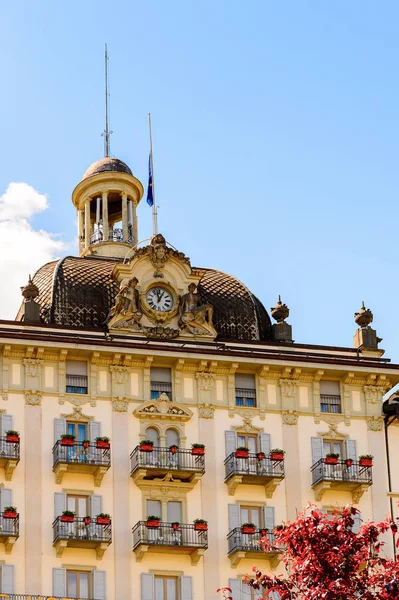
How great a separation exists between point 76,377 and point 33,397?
2152 mm

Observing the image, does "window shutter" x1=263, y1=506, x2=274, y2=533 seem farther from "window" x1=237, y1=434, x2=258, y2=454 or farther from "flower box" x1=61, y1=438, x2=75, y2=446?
"flower box" x1=61, y1=438, x2=75, y2=446

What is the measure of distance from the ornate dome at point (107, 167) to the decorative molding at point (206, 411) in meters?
14.9

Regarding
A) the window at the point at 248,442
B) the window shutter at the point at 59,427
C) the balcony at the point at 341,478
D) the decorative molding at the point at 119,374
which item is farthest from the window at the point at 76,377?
the balcony at the point at 341,478

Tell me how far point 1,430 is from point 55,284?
25.8 feet

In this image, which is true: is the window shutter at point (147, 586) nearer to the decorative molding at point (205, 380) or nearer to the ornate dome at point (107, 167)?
the decorative molding at point (205, 380)

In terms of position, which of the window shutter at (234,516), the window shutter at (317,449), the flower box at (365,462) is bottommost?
the window shutter at (234,516)

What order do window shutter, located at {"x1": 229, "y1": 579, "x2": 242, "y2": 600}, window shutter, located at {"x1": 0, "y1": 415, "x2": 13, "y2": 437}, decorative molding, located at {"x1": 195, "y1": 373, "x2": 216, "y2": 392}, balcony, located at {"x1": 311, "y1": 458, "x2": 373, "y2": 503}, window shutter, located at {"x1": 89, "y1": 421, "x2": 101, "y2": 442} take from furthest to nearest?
1. decorative molding, located at {"x1": 195, "y1": 373, "x2": 216, "y2": 392}
2. balcony, located at {"x1": 311, "y1": 458, "x2": 373, "y2": 503}
3. window shutter, located at {"x1": 89, "y1": 421, "x2": 101, "y2": 442}
4. window shutter, located at {"x1": 0, "y1": 415, "x2": 13, "y2": 437}
5. window shutter, located at {"x1": 229, "y1": 579, "x2": 242, "y2": 600}

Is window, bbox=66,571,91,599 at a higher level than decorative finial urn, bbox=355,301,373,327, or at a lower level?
lower

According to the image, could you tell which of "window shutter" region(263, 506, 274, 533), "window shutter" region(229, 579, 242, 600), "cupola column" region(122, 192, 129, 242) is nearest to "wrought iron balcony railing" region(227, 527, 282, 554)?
"window shutter" region(263, 506, 274, 533)

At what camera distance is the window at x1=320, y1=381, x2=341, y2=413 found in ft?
229

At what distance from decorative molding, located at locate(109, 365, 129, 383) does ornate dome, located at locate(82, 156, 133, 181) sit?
13487mm

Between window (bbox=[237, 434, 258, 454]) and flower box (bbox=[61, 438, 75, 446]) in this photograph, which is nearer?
flower box (bbox=[61, 438, 75, 446])

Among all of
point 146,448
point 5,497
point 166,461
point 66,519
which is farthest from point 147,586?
point 5,497

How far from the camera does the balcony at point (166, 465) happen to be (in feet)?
214
